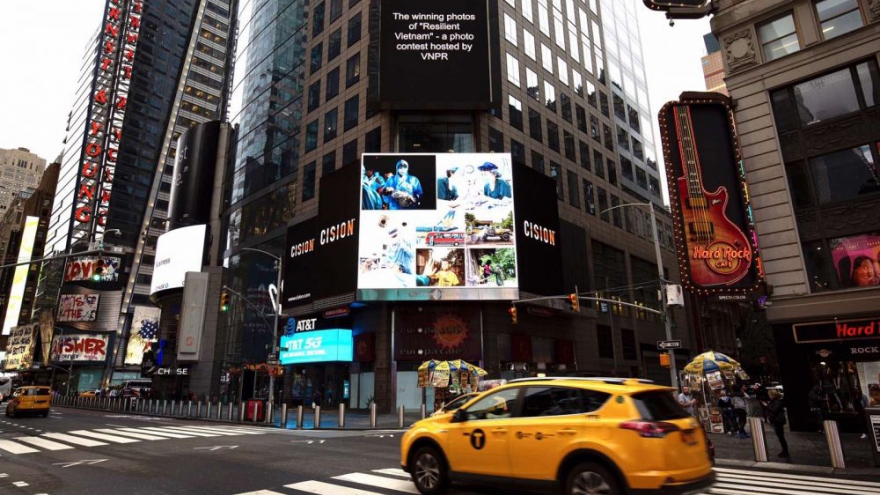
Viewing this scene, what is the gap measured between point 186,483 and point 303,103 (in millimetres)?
45270

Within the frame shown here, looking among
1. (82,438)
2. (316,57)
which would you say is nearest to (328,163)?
(316,57)

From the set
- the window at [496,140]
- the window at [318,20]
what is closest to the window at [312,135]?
the window at [318,20]

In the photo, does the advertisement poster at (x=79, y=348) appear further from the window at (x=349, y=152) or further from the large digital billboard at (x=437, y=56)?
the large digital billboard at (x=437, y=56)

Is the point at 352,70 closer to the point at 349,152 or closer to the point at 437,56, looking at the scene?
the point at 349,152

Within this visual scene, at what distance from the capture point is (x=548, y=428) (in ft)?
22.8

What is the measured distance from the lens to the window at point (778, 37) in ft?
70.7

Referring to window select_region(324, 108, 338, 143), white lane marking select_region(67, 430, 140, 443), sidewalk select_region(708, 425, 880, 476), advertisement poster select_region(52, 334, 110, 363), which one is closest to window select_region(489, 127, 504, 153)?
window select_region(324, 108, 338, 143)

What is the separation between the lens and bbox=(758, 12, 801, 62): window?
849 inches

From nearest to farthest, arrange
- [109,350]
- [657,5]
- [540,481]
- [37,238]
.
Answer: [540,481], [657,5], [109,350], [37,238]

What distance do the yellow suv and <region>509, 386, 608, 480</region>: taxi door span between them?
1 cm

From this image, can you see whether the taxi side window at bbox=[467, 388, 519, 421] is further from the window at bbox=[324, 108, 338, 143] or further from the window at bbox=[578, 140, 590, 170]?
the window at bbox=[578, 140, 590, 170]

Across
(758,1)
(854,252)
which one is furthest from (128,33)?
(854,252)

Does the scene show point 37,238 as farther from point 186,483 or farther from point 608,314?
point 186,483

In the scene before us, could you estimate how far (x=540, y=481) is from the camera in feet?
22.6
